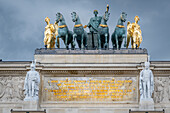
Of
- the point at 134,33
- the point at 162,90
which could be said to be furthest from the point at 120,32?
the point at 162,90

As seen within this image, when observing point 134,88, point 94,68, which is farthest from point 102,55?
point 134,88

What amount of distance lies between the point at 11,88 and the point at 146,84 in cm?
945

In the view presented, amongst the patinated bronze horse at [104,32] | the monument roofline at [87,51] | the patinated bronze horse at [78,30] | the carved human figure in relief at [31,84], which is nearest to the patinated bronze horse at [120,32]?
the patinated bronze horse at [104,32]

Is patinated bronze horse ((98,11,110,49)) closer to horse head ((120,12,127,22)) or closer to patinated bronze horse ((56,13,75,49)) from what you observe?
horse head ((120,12,127,22))

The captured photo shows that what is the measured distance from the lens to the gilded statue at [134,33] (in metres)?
33.0

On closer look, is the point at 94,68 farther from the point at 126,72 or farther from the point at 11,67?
the point at 11,67

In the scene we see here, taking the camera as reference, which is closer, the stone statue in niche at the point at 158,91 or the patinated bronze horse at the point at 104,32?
the stone statue in niche at the point at 158,91

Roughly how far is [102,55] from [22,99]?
6.46 meters

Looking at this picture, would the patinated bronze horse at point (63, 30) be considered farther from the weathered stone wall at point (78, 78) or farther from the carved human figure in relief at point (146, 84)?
the carved human figure in relief at point (146, 84)

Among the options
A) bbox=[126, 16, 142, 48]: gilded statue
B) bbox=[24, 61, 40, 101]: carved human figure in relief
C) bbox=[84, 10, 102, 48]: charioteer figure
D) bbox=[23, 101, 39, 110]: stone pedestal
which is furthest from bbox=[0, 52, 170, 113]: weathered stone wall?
bbox=[84, 10, 102, 48]: charioteer figure

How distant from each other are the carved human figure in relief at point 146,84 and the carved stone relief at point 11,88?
Answer: 836 cm

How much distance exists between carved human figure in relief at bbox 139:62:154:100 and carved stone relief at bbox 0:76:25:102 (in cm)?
836

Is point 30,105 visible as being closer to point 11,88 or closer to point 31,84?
point 31,84

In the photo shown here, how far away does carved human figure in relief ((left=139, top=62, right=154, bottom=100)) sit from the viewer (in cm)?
2858
